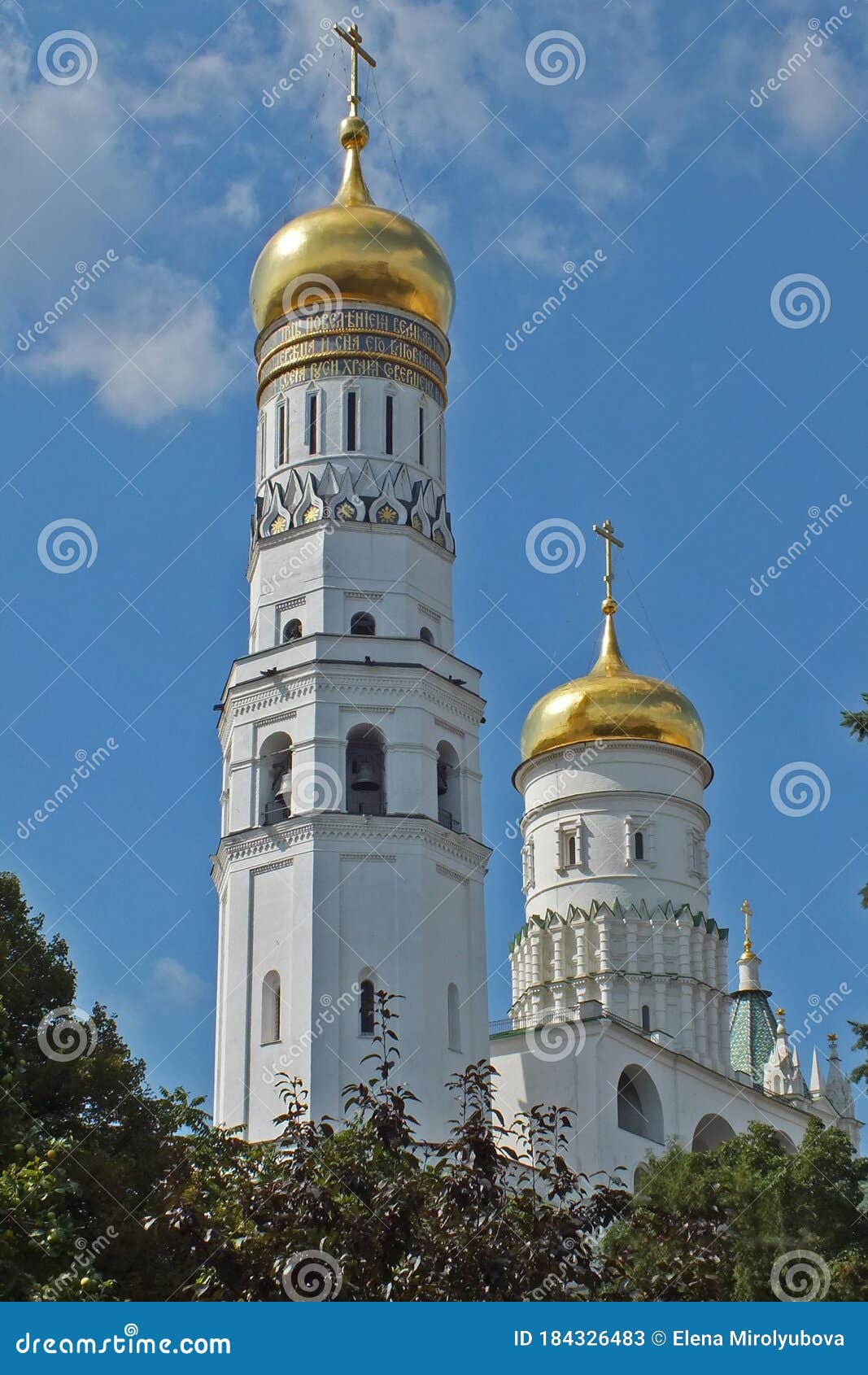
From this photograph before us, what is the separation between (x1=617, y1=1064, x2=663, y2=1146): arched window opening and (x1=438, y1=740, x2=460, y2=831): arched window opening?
19.2 ft

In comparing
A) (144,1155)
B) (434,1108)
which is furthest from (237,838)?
(144,1155)

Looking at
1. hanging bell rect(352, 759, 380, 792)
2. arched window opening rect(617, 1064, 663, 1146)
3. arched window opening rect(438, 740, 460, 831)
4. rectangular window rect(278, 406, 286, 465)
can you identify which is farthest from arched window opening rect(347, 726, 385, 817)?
arched window opening rect(617, 1064, 663, 1146)

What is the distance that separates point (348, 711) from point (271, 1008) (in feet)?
14.4

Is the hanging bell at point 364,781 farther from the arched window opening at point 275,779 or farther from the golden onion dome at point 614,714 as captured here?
the golden onion dome at point 614,714

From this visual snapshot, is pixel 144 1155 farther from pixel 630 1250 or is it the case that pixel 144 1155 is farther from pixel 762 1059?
pixel 762 1059

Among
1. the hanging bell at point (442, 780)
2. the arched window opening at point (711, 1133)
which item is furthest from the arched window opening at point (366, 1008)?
the arched window opening at point (711, 1133)

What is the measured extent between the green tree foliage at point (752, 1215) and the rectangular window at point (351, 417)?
11.7 meters

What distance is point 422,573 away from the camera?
3152 centimetres

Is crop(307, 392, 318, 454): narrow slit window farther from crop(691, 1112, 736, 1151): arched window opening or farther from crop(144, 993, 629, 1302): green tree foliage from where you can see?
crop(144, 993, 629, 1302): green tree foliage

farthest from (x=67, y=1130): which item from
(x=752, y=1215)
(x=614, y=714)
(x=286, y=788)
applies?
(x=614, y=714)

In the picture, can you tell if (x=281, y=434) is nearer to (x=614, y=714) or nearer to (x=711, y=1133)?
(x=614, y=714)

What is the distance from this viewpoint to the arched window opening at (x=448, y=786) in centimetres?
3012

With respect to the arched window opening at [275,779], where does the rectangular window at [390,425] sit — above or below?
above

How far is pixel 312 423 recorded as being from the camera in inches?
1265
